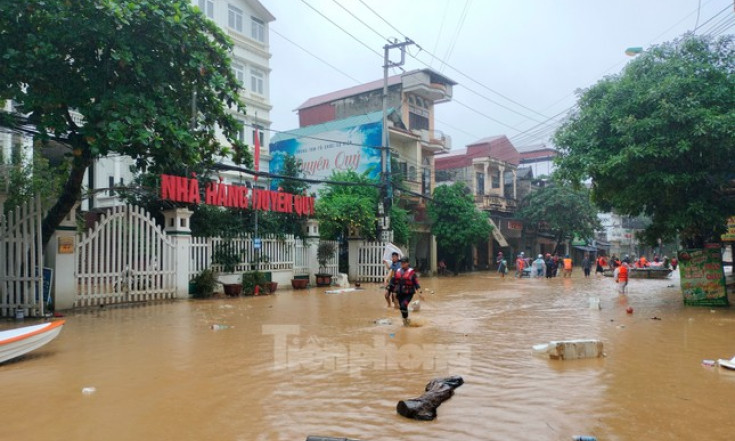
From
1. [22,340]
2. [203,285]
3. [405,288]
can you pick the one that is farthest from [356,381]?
[203,285]

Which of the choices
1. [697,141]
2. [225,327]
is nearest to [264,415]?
[225,327]

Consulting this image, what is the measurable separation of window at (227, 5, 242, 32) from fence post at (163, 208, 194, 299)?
15.7m

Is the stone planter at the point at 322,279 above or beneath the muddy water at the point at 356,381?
above

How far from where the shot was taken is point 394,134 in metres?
31.5

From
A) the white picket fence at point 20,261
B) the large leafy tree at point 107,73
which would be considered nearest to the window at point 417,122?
the large leafy tree at point 107,73

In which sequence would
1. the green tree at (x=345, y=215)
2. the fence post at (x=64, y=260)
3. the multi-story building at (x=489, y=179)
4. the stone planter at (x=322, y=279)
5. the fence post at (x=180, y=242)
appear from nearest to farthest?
the fence post at (x=64, y=260) → the fence post at (x=180, y=242) → the stone planter at (x=322, y=279) → the green tree at (x=345, y=215) → the multi-story building at (x=489, y=179)

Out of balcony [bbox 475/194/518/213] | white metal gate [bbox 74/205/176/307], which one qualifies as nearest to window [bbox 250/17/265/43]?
white metal gate [bbox 74/205/176/307]

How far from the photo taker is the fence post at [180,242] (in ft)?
51.1

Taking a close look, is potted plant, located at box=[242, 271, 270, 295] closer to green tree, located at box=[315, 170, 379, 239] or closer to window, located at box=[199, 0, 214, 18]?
green tree, located at box=[315, 170, 379, 239]

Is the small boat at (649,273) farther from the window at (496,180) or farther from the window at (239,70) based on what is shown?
the window at (239,70)

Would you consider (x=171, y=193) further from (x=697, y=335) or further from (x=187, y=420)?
(x=697, y=335)

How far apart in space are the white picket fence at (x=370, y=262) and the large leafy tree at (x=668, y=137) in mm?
11487

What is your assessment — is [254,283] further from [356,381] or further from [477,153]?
[477,153]

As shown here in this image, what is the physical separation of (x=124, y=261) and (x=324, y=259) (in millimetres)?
9647
